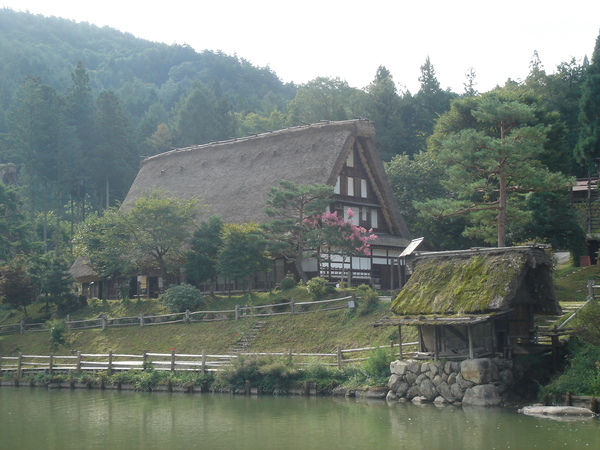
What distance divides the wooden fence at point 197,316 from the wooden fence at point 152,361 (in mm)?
3295

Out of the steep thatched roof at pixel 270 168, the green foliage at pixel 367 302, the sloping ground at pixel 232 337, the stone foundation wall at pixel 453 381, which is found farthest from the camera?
the steep thatched roof at pixel 270 168

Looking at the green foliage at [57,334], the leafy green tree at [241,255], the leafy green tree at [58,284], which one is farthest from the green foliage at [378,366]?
the leafy green tree at [58,284]

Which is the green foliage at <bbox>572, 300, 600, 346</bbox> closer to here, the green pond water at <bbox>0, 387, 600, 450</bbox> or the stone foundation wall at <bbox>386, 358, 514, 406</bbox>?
the stone foundation wall at <bbox>386, 358, 514, 406</bbox>

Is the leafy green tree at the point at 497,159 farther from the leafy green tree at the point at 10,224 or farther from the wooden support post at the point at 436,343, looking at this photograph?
the leafy green tree at the point at 10,224

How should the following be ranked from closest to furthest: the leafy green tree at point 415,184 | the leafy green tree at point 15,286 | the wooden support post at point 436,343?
1. the wooden support post at point 436,343
2. the leafy green tree at point 15,286
3. the leafy green tree at point 415,184

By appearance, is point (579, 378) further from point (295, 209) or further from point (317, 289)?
point (295, 209)

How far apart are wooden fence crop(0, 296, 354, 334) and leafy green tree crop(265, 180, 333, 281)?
10.5ft

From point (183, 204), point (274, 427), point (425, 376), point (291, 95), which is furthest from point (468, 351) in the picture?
point (291, 95)

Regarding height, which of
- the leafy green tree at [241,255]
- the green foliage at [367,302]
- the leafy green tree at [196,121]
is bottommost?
the green foliage at [367,302]

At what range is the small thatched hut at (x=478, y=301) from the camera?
2259 cm

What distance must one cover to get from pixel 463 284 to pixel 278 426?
8.11 metres

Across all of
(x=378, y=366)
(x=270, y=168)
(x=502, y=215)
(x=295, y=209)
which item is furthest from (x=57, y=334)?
(x=502, y=215)

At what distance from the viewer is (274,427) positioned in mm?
19000

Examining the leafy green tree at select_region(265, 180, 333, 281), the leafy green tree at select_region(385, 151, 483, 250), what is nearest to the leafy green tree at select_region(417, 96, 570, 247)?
the leafy green tree at select_region(265, 180, 333, 281)
